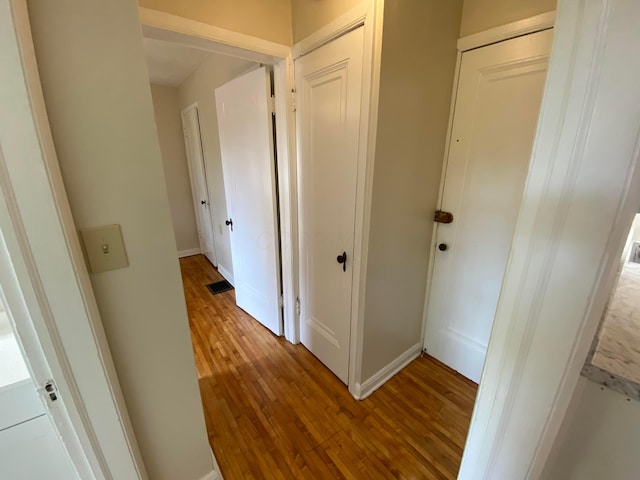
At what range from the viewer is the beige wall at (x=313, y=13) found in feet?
4.16

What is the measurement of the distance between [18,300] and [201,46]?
1.39 meters

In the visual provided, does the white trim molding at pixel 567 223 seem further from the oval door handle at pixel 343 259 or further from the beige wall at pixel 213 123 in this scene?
the beige wall at pixel 213 123

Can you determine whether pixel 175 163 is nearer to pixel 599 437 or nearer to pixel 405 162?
pixel 405 162

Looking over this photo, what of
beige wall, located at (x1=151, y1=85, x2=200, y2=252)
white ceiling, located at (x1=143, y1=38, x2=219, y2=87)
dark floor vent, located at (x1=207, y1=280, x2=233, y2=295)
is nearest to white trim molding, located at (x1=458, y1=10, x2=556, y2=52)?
white ceiling, located at (x1=143, y1=38, x2=219, y2=87)

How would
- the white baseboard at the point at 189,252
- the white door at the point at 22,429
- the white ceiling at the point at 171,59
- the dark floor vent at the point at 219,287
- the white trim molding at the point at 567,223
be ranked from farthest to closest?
1. the white baseboard at the point at 189,252
2. the dark floor vent at the point at 219,287
3. the white ceiling at the point at 171,59
4. the white door at the point at 22,429
5. the white trim molding at the point at 567,223

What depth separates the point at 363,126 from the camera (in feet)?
4.15

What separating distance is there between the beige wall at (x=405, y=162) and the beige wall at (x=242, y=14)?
0.71 m

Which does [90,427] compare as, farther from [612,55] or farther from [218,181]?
[218,181]

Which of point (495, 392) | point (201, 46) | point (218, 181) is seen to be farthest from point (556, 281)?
point (218, 181)

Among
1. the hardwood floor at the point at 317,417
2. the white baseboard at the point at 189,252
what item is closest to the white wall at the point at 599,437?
the hardwood floor at the point at 317,417

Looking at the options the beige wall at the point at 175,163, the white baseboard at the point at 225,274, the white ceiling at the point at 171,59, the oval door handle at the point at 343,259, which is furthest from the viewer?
the beige wall at the point at 175,163

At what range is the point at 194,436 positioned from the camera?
1071 mm

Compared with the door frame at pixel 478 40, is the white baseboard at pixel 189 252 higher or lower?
lower

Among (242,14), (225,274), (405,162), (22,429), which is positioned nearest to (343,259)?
(405,162)
